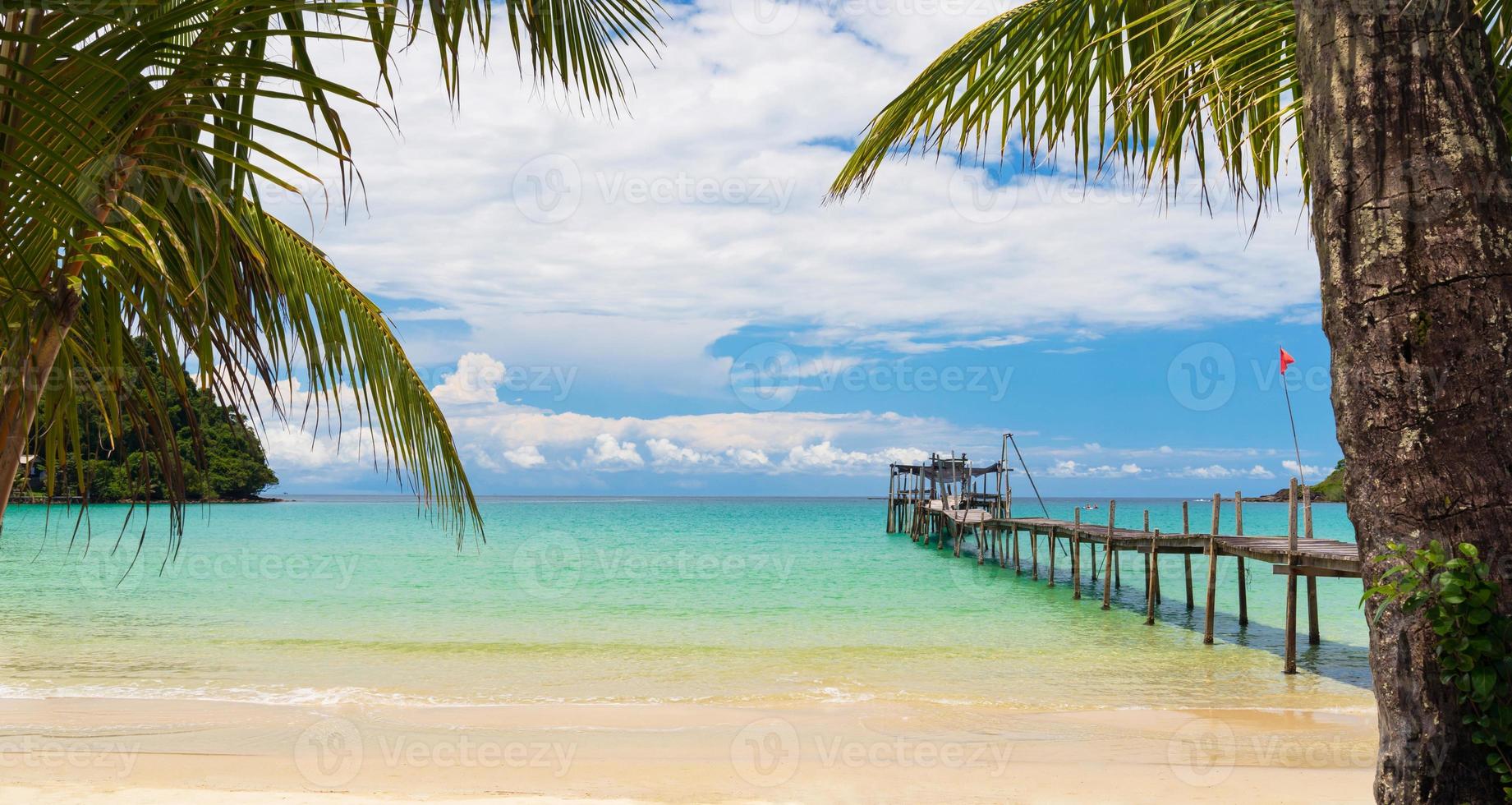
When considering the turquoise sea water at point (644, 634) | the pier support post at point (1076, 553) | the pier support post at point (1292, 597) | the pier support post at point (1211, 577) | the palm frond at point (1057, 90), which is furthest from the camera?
the pier support post at point (1076, 553)

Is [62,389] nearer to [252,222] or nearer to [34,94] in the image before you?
[252,222]

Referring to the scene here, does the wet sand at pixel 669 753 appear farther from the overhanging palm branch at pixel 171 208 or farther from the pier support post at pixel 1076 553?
the pier support post at pixel 1076 553

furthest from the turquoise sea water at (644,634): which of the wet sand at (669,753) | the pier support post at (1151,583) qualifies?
the wet sand at (669,753)

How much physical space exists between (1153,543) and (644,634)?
9020 mm

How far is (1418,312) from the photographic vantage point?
Result: 2.58m

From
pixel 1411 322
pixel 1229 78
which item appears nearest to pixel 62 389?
pixel 1411 322

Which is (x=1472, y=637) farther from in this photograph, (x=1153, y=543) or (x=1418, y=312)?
(x=1153, y=543)

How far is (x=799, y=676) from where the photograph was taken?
1258cm

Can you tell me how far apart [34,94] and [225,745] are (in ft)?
A: 27.7

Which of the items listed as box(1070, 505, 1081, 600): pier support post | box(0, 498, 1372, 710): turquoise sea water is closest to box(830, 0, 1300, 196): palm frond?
box(0, 498, 1372, 710): turquoise sea water

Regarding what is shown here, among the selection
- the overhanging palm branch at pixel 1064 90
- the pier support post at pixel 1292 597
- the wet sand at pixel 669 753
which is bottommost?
the wet sand at pixel 669 753

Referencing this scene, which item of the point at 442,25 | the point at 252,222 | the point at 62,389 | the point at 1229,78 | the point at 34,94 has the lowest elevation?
the point at 62,389

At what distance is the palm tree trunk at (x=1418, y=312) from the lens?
254 centimetres

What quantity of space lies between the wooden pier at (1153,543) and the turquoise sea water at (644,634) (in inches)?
23.4
